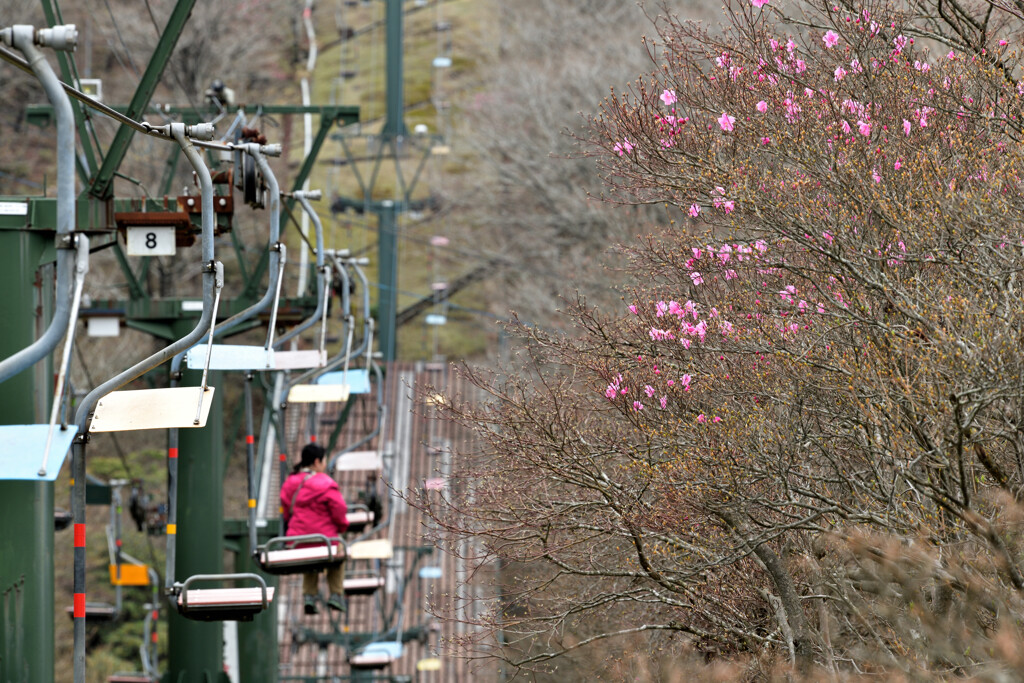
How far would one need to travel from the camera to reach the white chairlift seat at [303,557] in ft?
36.9

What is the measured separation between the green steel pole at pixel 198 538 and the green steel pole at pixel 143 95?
5.49 m

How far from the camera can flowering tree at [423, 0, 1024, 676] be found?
8.03 meters

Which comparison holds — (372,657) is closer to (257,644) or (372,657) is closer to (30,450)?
(257,644)

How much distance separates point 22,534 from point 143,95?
3.09 meters

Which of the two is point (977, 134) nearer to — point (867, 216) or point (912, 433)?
point (867, 216)

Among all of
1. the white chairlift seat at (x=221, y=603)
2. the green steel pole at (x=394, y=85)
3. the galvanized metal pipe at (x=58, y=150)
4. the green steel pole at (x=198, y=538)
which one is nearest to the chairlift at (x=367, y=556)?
the green steel pole at (x=198, y=538)

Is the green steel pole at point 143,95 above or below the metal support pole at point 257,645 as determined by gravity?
above

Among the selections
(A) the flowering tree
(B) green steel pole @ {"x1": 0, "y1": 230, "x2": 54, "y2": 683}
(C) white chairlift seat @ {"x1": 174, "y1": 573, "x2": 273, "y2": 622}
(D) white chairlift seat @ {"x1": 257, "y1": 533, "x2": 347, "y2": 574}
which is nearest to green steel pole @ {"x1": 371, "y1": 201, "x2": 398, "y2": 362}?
(D) white chairlift seat @ {"x1": 257, "y1": 533, "x2": 347, "y2": 574}

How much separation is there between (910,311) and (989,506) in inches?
45.5

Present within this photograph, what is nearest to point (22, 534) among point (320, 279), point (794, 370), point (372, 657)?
point (320, 279)

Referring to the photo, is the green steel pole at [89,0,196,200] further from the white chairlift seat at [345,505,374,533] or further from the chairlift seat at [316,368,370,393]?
the white chairlift seat at [345,505,374,533]

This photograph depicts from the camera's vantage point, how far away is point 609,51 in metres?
35.2

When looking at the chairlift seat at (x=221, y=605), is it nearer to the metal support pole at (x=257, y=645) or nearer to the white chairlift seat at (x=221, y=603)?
the white chairlift seat at (x=221, y=603)

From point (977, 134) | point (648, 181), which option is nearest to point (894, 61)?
point (977, 134)
